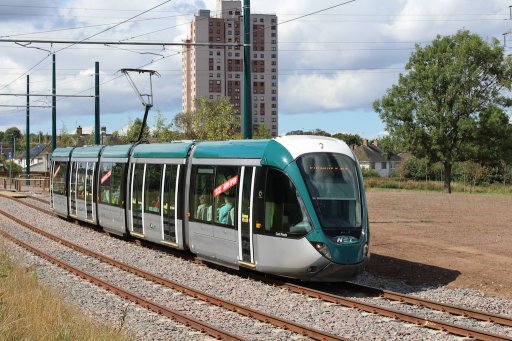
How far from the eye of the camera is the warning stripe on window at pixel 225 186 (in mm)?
15750

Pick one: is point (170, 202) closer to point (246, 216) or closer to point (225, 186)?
point (225, 186)

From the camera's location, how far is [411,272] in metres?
16.7

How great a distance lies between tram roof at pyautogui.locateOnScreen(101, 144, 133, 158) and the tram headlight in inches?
420

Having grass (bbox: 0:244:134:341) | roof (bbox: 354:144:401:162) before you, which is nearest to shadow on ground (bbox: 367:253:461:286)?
grass (bbox: 0:244:134:341)

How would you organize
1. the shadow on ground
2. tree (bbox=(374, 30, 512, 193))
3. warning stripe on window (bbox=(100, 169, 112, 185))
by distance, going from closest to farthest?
the shadow on ground, warning stripe on window (bbox=(100, 169, 112, 185)), tree (bbox=(374, 30, 512, 193))

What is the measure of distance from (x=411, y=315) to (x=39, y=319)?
559 cm

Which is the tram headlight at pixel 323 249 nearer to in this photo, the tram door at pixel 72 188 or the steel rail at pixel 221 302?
the steel rail at pixel 221 302

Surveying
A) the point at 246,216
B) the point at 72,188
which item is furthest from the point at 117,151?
the point at 246,216

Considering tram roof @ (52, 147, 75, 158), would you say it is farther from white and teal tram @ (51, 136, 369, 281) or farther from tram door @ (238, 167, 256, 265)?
tram door @ (238, 167, 256, 265)

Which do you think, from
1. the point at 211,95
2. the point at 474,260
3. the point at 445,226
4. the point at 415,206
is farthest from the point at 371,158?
the point at 474,260

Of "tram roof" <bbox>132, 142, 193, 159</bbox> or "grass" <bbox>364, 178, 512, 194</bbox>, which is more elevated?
"tram roof" <bbox>132, 142, 193, 159</bbox>

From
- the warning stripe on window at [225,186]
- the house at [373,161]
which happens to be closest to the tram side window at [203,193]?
the warning stripe on window at [225,186]

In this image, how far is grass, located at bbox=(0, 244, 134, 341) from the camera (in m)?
8.33

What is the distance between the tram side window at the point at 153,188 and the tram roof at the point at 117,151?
237cm
